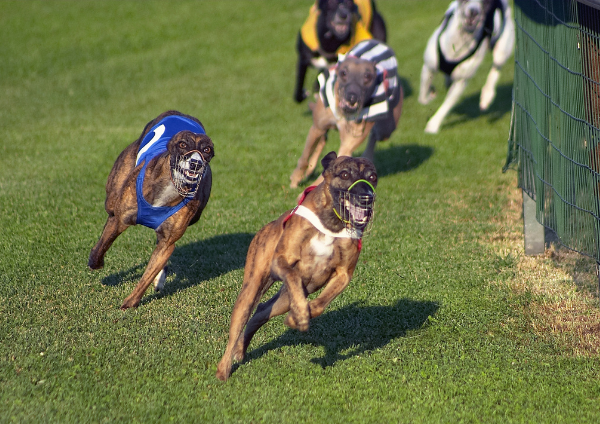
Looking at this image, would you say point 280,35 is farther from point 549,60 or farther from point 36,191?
point 549,60

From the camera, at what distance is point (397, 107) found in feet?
32.8

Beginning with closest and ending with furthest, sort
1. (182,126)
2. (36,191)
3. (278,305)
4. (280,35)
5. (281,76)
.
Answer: (278,305), (182,126), (36,191), (281,76), (280,35)

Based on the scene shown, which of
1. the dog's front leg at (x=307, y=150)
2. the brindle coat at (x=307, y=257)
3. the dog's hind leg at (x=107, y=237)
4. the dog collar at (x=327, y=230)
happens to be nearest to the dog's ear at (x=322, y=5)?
the dog's front leg at (x=307, y=150)

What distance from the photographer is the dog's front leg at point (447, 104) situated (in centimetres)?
1288

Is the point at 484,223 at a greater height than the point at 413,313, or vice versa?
the point at 413,313

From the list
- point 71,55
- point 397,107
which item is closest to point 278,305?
point 397,107

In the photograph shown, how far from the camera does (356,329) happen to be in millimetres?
5973

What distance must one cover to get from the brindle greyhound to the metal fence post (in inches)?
88.1

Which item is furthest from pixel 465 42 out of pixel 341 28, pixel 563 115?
pixel 563 115

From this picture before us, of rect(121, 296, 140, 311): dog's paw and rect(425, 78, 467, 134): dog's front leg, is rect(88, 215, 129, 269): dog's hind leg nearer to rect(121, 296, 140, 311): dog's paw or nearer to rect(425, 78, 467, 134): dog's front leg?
rect(121, 296, 140, 311): dog's paw

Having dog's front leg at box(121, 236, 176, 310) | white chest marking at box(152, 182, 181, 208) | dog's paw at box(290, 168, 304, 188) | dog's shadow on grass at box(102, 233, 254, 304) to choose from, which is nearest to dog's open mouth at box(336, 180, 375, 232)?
white chest marking at box(152, 182, 181, 208)

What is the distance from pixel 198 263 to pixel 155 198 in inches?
71.2

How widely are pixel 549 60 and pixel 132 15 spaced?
15906 millimetres

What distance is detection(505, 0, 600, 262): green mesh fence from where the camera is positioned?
212 inches
